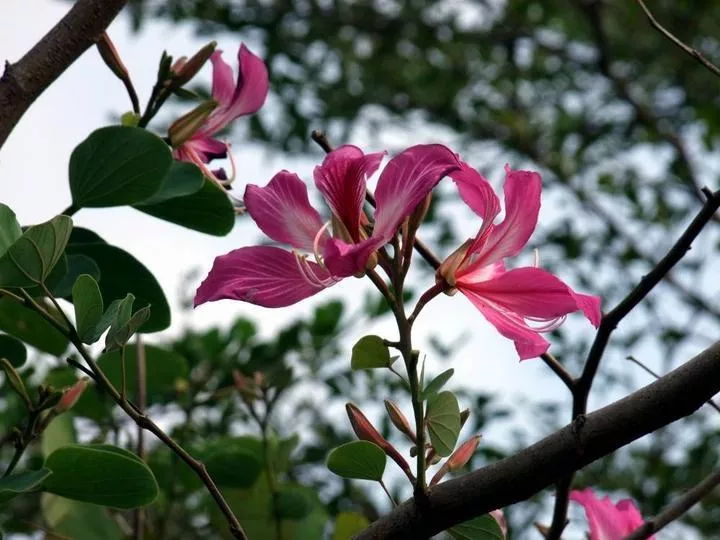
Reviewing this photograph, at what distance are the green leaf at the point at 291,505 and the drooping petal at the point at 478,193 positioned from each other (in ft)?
2.08

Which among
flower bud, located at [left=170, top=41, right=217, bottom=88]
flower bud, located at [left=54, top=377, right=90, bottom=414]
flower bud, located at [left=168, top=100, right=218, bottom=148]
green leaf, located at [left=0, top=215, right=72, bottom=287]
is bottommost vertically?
green leaf, located at [left=0, top=215, right=72, bottom=287]

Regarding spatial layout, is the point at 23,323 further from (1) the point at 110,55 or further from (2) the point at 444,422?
(2) the point at 444,422

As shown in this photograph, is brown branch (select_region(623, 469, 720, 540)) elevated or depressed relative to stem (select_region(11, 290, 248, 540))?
elevated

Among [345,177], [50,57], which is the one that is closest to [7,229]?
[50,57]

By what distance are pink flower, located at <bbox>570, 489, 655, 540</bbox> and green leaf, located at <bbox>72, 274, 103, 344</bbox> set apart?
495 millimetres

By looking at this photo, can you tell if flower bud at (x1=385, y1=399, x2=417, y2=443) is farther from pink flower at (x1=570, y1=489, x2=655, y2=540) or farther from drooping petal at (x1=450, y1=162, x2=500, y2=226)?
pink flower at (x1=570, y1=489, x2=655, y2=540)

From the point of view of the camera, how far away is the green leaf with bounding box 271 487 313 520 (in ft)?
4.57

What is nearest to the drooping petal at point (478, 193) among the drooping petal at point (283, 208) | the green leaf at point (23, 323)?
the drooping petal at point (283, 208)

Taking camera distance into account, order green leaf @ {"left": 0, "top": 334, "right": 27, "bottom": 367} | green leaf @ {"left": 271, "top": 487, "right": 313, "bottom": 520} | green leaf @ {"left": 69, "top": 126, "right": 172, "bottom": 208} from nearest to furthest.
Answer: green leaf @ {"left": 69, "top": 126, "right": 172, "bottom": 208}
green leaf @ {"left": 0, "top": 334, "right": 27, "bottom": 367}
green leaf @ {"left": 271, "top": 487, "right": 313, "bottom": 520}

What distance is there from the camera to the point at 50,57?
0.91 metres

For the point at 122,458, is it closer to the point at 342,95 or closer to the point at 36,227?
the point at 36,227

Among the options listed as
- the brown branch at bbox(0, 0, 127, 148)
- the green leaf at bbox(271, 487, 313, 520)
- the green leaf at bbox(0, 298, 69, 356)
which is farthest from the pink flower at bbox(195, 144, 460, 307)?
the green leaf at bbox(271, 487, 313, 520)

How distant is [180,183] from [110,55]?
0.13 m

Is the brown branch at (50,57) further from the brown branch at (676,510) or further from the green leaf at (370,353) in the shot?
the brown branch at (676,510)
